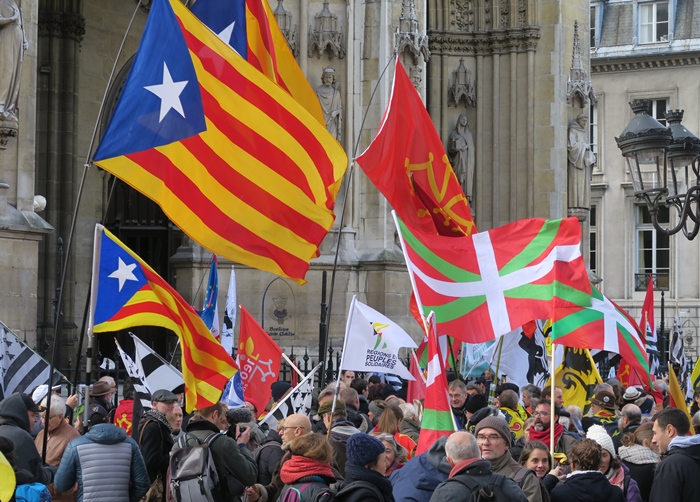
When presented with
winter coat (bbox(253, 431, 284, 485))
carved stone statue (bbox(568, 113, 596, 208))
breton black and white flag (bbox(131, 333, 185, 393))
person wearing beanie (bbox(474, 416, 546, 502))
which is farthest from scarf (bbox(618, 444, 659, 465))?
carved stone statue (bbox(568, 113, 596, 208))

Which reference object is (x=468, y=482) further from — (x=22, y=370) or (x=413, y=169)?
(x=413, y=169)

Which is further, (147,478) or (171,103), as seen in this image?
(171,103)

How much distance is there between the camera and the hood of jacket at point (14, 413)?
8297 millimetres

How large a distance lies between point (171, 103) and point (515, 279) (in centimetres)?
306

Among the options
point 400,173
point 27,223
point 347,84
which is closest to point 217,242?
point 400,173

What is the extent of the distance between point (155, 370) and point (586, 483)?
383 cm

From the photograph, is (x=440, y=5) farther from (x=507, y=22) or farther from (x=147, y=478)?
(x=147, y=478)

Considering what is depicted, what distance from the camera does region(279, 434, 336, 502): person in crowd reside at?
7.36 meters

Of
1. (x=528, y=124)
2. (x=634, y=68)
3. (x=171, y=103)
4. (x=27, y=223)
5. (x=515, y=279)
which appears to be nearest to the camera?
(x=171, y=103)

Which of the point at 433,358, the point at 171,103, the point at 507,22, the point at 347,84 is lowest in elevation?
the point at 433,358

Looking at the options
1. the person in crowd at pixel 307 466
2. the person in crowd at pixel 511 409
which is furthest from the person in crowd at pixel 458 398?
the person in crowd at pixel 307 466

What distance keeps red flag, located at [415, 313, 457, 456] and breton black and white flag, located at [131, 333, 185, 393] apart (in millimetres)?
2445

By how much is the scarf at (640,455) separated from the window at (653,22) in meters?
38.6

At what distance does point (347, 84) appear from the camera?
20531mm
